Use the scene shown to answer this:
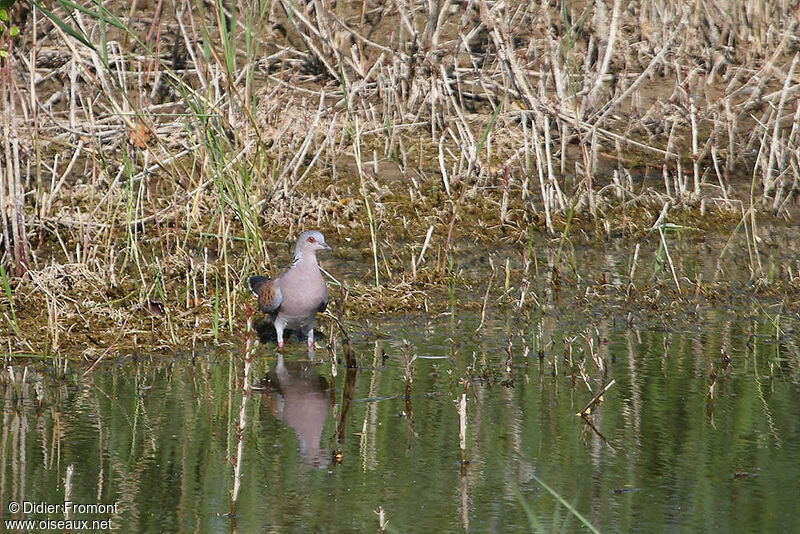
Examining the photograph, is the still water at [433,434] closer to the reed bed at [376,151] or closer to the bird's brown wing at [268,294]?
the bird's brown wing at [268,294]

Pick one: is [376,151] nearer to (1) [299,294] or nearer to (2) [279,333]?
(2) [279,333]

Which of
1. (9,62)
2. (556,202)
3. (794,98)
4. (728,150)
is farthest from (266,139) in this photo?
(794,98)

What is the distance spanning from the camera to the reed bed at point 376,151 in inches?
291

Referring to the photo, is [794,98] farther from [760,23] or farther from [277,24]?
[277,24]

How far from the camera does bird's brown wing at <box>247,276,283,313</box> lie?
6828 millimetres

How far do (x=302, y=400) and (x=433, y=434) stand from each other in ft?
2.75

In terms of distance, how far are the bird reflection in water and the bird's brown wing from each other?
29cm

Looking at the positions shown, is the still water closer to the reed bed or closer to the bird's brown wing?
the bird's brown wing

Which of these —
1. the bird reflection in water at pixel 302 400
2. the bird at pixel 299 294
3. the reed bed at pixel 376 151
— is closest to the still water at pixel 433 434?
the bird reflection in water at pixel 302 400

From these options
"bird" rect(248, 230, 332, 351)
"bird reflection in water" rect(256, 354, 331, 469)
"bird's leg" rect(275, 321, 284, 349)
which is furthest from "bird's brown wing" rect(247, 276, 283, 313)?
"bird reflection in water" rect(256, 354, 331, 469)

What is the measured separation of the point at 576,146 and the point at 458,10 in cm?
233

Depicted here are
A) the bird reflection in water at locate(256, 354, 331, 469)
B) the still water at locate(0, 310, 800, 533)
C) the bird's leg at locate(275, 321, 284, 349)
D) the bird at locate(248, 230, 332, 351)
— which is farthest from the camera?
the bird's leg at locate(275, 321, 284, 349)

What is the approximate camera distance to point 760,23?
37.6 ft

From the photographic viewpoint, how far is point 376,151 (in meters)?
10.2
